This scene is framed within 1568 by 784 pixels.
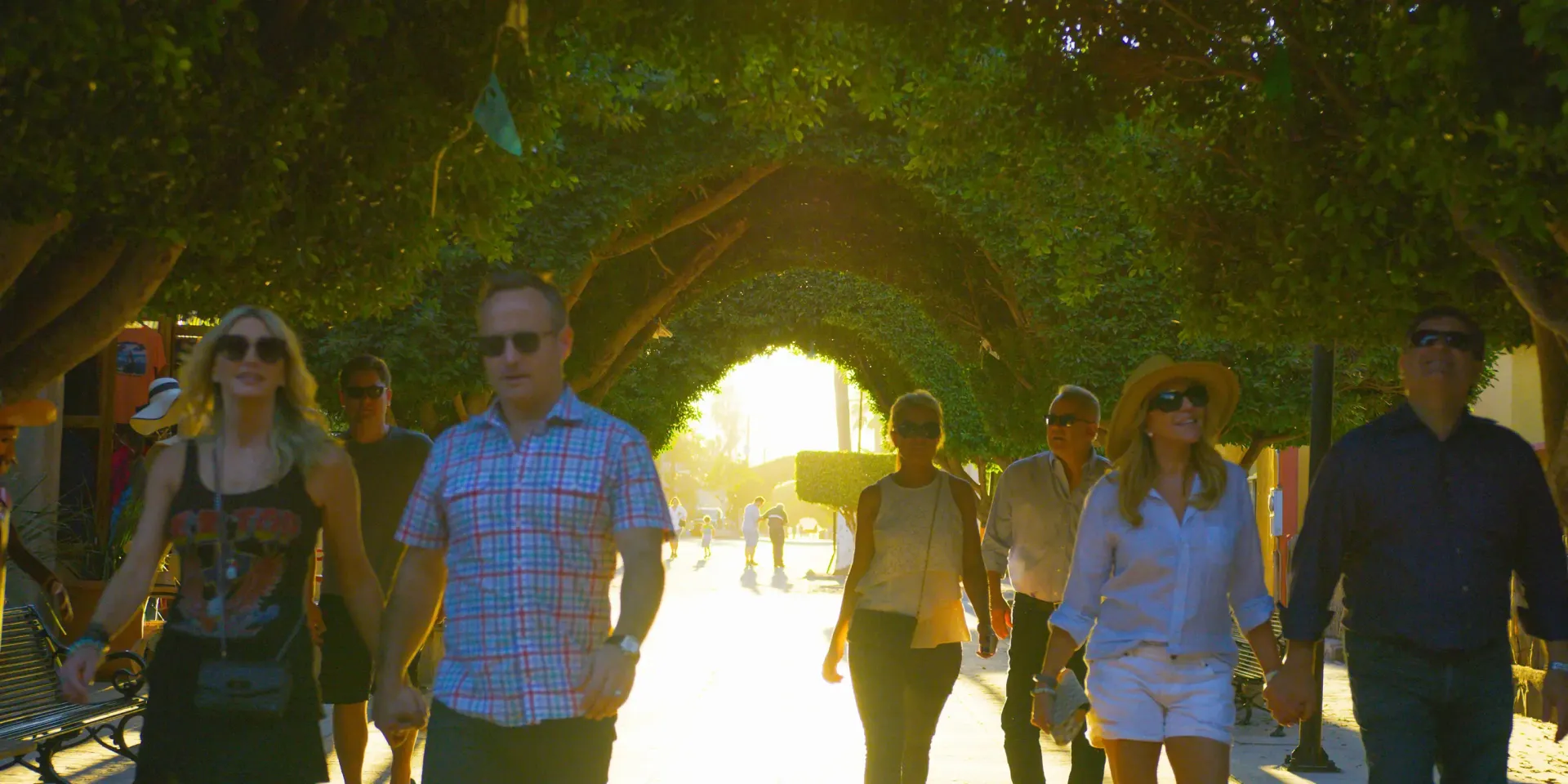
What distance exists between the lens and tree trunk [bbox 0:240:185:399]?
6863mm

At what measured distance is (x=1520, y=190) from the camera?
575 cm

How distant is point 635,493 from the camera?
4008 mm

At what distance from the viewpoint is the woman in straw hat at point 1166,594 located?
4.96 m

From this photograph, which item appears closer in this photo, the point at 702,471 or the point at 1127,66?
the point at 1127,66

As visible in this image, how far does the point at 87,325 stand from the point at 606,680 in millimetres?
4143

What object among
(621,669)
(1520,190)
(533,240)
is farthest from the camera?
(533,240)

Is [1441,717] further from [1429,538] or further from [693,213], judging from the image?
[693,213]

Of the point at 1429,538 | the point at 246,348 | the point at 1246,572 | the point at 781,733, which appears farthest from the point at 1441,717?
the point at 781,733

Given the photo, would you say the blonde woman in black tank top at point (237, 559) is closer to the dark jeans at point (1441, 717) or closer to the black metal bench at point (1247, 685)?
the dark jeans at point (1441, 717)

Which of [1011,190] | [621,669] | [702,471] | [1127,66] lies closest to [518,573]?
[621,669]

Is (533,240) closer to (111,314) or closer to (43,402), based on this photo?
(111,314)

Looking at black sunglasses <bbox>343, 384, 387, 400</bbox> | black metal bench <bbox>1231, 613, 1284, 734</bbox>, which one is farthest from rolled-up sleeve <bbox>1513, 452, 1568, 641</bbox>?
black metal bench <bbox>1231, 613, 1284, 734</bbox>

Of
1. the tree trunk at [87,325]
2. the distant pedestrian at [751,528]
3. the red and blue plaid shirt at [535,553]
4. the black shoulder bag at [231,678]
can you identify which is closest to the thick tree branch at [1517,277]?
the red and blue plaid shirt at [535,553]

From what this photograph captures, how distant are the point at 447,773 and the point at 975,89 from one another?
5.54m
